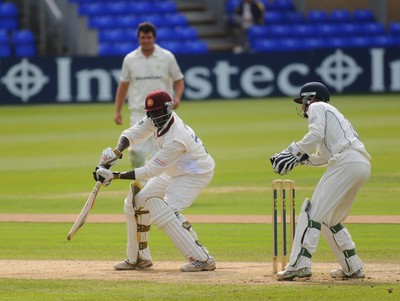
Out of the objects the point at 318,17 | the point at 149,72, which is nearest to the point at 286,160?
the point at 149,72

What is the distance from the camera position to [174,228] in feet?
27.9

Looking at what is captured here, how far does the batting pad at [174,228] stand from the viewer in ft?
→ 27.8

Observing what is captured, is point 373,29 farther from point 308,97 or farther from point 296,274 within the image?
point 296,274

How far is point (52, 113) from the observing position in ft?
78.7

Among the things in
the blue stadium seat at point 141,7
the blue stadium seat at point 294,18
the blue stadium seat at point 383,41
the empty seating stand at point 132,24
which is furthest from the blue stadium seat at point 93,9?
the blue stadium seat at point 383,41

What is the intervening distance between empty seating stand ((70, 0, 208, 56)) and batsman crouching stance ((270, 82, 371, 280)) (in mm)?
A: 18605

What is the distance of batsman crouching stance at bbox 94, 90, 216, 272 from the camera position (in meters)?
8.51

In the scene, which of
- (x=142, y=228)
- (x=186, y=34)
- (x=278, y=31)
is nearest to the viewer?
(x=142, y=228)

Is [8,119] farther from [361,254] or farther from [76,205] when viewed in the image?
[361,254]

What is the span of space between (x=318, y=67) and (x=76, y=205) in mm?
13782

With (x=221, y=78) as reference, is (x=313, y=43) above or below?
above

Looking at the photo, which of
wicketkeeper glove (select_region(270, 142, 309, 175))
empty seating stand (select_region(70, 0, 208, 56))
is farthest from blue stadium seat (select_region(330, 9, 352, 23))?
wicketkeeper glove (select_region(270, 142, 309, 175))

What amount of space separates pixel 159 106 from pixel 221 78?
17074mm

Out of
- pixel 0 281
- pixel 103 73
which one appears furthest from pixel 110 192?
pixel 103 73
